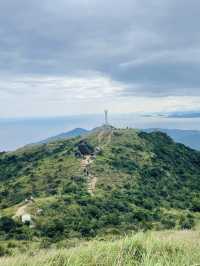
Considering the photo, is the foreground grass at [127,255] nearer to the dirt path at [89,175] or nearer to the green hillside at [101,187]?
the green hillside at [101,187]

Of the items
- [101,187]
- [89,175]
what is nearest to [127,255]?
[101,187]

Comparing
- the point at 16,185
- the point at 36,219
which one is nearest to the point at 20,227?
the point at 36,219

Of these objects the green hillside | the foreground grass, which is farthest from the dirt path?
the foreground grass

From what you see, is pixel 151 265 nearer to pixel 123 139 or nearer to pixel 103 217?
pixel 103 217

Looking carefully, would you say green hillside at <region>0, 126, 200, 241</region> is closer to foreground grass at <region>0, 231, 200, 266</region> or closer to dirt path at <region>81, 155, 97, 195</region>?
dirt path at <region>81, 155, 97, 195</region>

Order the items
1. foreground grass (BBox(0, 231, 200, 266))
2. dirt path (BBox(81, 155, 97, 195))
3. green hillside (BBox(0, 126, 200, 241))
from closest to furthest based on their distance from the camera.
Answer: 1. foreground grass (BBox(0, 231, 200, 266))
2. green hillside (BBox(0, 126, 200, 241))
3. dirt path (BBox(81, 155, 97, 195))

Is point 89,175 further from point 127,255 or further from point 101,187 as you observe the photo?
point 127,255
